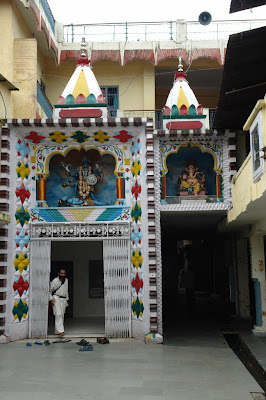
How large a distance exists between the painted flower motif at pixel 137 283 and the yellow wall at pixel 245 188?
9.43ft

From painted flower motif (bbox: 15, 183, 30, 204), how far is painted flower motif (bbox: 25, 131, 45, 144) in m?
1.31

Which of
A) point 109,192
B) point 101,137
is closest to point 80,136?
point 101,137

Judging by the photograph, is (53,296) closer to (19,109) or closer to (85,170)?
(85,170)

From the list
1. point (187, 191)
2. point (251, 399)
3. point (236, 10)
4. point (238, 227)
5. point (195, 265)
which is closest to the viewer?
point (251, 399)

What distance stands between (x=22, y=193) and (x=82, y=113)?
2759 mm

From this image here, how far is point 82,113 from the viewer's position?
41.5 feet

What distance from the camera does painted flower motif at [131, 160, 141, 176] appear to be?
1245 cm

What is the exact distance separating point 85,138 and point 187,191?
3230 mm

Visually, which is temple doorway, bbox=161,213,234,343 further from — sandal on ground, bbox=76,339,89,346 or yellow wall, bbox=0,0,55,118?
yellow wall, bbox=0,0,55,118

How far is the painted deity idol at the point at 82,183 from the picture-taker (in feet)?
42.0

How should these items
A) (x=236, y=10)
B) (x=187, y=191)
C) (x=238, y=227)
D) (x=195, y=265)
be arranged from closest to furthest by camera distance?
(x=236, y=10) → (x=187, y=191) → (x=238, y=227) → (x=195, y=265)

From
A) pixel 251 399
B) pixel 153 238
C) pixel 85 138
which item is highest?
pixel 85 138

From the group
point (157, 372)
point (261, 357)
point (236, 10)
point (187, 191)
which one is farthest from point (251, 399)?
point (236, 10)

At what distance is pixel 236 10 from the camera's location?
374 inches
